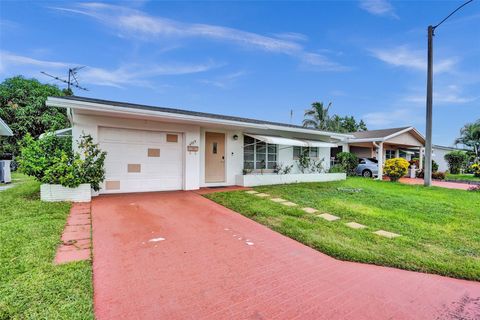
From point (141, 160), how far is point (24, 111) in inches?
862

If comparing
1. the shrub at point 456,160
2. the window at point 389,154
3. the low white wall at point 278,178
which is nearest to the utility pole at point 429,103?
the low white wall at point 278,178

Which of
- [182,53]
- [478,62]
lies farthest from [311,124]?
[182,53]

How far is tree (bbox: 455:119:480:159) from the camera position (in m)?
27.3

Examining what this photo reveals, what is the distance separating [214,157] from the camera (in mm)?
11898

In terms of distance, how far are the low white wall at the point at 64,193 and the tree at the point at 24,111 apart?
1898cm

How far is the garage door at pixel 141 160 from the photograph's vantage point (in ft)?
30.5

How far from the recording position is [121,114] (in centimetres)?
866

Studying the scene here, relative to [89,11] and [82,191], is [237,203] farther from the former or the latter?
[89,11]

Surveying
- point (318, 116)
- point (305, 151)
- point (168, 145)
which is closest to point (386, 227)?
point (168, 145)

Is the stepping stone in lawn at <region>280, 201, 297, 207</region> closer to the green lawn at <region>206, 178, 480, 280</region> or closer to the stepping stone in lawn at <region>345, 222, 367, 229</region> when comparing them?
the green lawn at <region>206, 178, 480, 280</region>

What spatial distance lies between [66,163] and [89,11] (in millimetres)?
8392

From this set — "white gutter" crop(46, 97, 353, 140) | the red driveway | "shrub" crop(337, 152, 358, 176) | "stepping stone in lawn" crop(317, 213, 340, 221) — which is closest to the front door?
"white gutter" crop(46, 97, 353, 140)

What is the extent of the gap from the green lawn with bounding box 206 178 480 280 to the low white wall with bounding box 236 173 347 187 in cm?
220

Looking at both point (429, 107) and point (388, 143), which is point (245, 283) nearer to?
point (429, 107)
